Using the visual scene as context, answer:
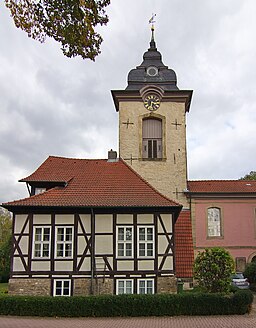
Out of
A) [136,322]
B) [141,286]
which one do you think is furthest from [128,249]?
[136,322]

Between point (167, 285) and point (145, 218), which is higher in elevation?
point (145, 218)

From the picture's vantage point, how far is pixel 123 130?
28344mm

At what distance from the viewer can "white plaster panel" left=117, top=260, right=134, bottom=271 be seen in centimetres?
1967

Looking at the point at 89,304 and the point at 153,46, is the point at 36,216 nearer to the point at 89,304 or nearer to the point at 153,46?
the point at 89,304

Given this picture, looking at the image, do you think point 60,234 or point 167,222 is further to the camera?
point 167,222

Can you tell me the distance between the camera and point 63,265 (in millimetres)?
19516

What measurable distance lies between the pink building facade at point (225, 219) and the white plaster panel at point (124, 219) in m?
9.65

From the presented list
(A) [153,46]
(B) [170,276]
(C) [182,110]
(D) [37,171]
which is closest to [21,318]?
(B) [170,276]

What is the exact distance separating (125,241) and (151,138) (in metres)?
9.97

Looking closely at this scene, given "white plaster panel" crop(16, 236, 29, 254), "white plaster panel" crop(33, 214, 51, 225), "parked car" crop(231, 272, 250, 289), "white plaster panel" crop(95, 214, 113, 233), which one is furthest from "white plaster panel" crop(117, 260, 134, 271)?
"parked car" crop(231, 272, 250, 289)

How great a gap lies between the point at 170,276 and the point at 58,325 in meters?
7.25

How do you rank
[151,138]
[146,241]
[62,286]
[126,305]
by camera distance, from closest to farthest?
[126,305] → [62,286] → [146,241] → [151,138]

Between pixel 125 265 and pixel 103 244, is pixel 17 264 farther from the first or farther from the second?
pixel 125 265

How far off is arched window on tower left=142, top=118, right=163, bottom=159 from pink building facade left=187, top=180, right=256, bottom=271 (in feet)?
12.1
